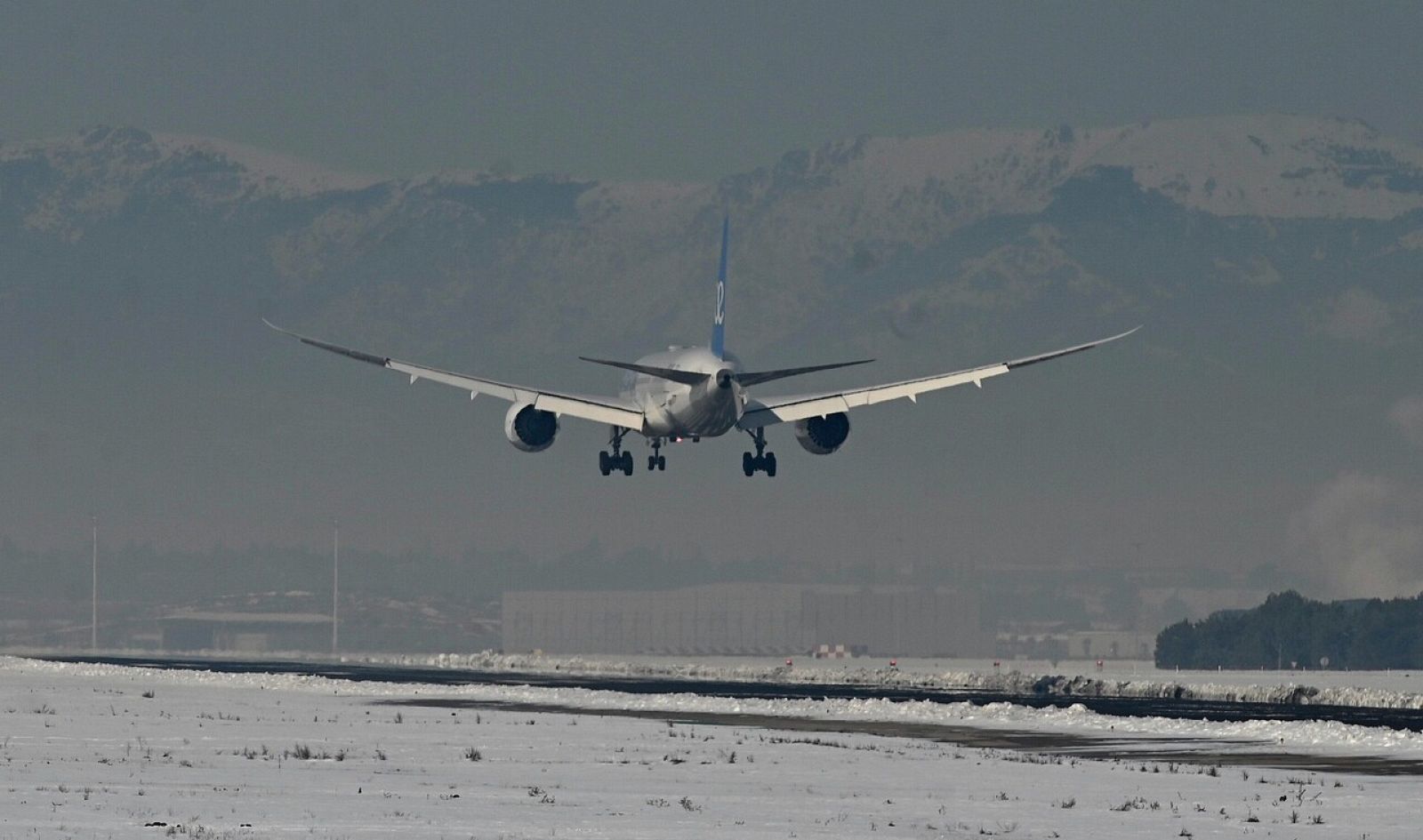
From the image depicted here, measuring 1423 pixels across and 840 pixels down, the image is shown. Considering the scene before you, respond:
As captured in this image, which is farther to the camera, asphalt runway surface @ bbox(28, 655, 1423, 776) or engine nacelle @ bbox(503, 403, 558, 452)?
engine nacelle @ bbox(503, 403, 558, 452)

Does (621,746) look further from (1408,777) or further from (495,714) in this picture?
(1408,777)

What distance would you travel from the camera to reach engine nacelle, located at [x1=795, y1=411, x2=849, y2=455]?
9506 cm

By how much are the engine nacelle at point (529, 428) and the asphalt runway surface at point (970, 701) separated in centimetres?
1135

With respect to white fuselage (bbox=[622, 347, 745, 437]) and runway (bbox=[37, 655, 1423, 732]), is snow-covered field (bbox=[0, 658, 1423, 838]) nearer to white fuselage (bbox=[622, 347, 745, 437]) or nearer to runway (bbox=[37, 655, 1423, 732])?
runway (bbox=[37, 655, 1423, 732])

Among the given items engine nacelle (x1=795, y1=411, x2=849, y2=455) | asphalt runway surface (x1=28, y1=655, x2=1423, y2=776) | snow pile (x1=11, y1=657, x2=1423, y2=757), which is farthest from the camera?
engine nacelle (x1=795, y1=411, x2=849, y2=455)

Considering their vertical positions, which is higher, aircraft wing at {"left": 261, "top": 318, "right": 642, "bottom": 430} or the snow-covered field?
aircraft wing at {"left": 261, "top": 318, "right": 642, "bottom": 430}

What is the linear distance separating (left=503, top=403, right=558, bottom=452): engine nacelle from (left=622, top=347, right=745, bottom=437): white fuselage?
5025 millimetres

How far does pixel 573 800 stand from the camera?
4244 centimetres

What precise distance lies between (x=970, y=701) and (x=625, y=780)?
3878 centimetres

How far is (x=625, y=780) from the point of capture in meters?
48.0

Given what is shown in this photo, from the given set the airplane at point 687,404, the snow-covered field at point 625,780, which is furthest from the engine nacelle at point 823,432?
the snow-covered field at point 625,780

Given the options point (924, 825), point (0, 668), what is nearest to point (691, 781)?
point (924, 825)

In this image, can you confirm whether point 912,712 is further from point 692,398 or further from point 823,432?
point 823,432

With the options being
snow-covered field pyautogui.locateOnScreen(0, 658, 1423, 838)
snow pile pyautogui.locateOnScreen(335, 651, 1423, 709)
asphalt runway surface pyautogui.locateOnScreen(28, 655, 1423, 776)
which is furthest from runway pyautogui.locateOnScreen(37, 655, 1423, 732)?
snow-covered field pyautogui.locateOnScreen(0, 658, 1423, 838)
